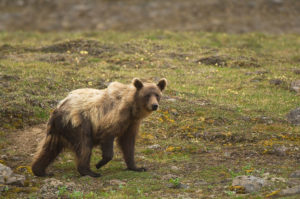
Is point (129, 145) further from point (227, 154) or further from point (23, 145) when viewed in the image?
point (23, 145)

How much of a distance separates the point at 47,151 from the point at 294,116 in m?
6.33

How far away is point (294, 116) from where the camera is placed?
1345 cm

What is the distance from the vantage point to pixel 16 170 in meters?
10.7

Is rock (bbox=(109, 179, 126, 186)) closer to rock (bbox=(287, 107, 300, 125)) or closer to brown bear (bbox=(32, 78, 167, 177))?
brown bear (bbox=(32, 78, 167, 177))

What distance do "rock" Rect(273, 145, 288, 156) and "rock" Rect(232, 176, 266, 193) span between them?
2.17m

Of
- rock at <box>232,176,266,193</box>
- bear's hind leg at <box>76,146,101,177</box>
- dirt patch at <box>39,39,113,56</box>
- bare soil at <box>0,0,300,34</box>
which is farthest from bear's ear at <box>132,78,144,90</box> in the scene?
bare soil at <box>0,0,300,34</box>

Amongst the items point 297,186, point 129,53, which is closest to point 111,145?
point 297,186

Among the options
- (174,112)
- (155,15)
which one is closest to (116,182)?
(174,112)

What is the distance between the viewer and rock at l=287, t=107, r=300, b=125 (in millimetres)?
13281

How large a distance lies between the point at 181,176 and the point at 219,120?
3.69m

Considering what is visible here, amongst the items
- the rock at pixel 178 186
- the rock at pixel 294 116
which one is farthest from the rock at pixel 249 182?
the rock at pixel 294 116

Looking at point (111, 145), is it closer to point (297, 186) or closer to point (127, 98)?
point (127, 98)

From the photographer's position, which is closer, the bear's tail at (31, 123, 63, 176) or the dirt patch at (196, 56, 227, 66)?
the bear's tail at (31, 123, 63, 176)

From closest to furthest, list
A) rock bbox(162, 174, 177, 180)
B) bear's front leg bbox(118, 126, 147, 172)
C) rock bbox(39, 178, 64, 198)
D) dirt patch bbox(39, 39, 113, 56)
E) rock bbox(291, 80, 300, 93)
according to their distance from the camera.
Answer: rock bbox(39, 178, 64, 198) < rock bbox(162, 174, 177, 180) < bear's front leg bbox(118, 126, 147, 172) < rock bbox(291, 80, 300, 93) < dirt patch bbox(39, 39, 113, 56)
